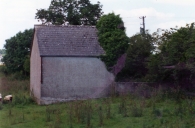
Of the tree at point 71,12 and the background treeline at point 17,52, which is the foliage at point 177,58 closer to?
the tree at point 71,12

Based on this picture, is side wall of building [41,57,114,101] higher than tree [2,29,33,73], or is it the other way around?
tree [2,29,33,73]

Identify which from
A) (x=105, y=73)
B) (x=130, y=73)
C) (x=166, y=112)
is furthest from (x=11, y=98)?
(x=166, y=112)

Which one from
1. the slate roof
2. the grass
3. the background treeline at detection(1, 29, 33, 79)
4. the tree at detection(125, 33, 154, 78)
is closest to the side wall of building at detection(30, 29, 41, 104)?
the slate roof

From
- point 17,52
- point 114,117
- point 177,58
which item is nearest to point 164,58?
point 177,58

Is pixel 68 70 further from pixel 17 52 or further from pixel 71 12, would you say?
pixel 17 52

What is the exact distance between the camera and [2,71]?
205 ft

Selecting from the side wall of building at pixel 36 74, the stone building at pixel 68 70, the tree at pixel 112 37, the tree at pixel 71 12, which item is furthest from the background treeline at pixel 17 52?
the tree at pixel 112 37

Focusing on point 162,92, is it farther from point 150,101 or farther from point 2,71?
point 2,71

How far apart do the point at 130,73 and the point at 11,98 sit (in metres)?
9.49

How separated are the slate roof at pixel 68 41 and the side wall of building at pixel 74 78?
0.47m

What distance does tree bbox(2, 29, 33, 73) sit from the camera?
62062mm

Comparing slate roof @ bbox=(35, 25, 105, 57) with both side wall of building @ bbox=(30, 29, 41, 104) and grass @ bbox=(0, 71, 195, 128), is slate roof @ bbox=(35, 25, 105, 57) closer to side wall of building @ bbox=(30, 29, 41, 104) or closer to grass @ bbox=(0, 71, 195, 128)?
side wall of building @ bbox=(30, 29, 41, 104)

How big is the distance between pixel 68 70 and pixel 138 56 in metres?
5.61

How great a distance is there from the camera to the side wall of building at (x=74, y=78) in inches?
1175
